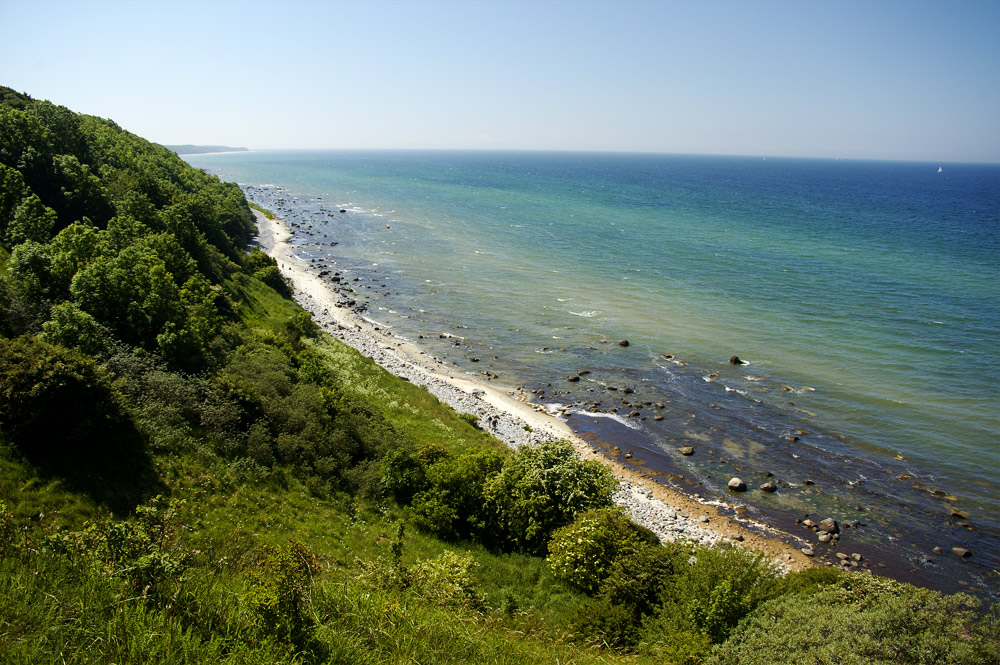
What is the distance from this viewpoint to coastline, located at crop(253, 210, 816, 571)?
32.1 metres

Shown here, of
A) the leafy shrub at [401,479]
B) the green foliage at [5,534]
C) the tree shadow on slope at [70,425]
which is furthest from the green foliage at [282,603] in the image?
the leafy shrub at [401,479]

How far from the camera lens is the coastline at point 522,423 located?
3209 cm

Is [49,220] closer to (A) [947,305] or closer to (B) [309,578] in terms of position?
(B) [309,578]

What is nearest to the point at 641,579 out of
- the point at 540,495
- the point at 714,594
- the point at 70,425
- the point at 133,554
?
the point at 714,594

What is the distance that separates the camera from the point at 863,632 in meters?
13.3

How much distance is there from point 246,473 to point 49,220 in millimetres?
27795

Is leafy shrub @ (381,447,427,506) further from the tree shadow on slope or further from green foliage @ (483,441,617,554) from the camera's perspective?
the tree shadow on slope

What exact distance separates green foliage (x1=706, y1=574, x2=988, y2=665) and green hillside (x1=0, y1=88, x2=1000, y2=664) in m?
0.07

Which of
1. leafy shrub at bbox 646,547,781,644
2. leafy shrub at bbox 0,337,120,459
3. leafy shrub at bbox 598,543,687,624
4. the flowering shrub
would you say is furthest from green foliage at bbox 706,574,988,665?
leafy shrub at bbox 0,337,120,459

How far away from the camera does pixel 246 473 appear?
2303 centimetres

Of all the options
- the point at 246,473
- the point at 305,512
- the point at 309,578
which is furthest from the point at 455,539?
the point at 309,578

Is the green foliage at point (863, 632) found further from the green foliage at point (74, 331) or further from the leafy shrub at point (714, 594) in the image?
the green foliage at point (74, 331)

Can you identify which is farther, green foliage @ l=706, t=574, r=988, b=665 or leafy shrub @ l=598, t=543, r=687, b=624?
leafy shrub @ l=598, t=543, r=687, b=624

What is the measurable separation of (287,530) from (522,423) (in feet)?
85.2
